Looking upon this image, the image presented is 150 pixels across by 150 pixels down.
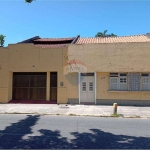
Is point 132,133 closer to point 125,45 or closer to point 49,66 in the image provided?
point 125,45

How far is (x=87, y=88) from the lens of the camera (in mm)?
17141

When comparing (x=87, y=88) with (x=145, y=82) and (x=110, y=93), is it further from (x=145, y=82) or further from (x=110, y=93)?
(x=145, y=82)

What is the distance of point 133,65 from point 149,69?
4.23 feet

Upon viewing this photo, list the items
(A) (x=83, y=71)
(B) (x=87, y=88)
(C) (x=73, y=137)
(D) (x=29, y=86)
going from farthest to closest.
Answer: (D) (x=29, y=86), (B) (x=87, y=88), (A) (x=83, y=71), (C) (x=73, y=137)

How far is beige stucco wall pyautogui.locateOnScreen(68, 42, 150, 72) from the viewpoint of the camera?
16.1 meters

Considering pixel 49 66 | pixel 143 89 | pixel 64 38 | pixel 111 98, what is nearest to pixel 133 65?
pixel 143 89

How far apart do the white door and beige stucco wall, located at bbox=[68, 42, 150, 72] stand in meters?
0.89

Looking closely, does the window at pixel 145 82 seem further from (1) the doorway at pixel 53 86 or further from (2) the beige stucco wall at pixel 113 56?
(1) the doorway at pixel 53 86

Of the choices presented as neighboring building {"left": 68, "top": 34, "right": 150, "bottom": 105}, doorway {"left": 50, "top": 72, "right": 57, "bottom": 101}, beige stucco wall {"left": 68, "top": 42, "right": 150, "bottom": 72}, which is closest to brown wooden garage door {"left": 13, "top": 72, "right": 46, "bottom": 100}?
doorway {"left": 50, "top": 72, "right": 57, "bottom": 101}

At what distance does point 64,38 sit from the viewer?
71.8 ft

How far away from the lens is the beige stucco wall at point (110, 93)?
Answer: 16.4 meters

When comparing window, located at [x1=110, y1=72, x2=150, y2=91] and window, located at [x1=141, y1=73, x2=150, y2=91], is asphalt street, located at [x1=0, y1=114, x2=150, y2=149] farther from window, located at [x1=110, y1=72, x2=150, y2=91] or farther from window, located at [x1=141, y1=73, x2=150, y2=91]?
window, located at [x1=141, y1=73, x2=150, y2=91]

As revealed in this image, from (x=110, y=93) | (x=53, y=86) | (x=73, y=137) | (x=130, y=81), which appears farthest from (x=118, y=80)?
(x=73, y=137)

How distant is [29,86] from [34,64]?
2.38m
